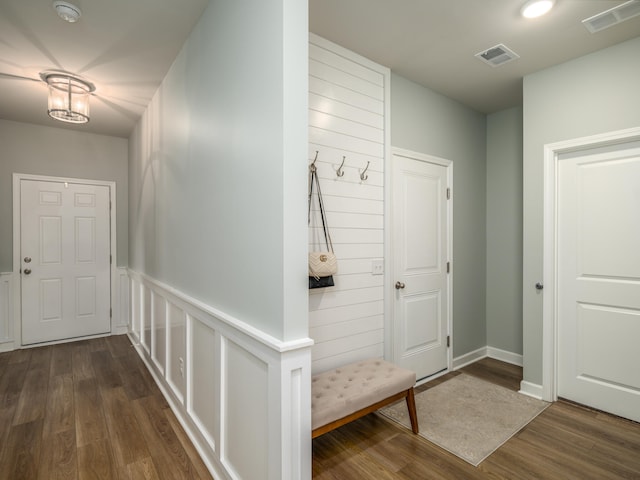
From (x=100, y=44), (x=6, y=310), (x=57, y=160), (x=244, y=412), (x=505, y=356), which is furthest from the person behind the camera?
(x=57, y=160)

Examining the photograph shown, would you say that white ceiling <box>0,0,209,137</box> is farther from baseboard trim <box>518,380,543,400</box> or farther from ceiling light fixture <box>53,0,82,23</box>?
baseboard trim <box>518,380,543,400</box>

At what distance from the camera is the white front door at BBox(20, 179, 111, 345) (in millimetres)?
4121

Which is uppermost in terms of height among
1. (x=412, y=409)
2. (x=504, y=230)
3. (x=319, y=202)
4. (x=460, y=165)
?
(x=460, y=165)

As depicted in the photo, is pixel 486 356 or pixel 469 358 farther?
pixel 486 356

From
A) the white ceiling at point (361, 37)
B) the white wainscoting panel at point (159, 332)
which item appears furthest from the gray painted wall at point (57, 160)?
the white wainscoting panel at point (159, 332)

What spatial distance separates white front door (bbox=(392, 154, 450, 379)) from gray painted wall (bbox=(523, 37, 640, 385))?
2.33 feet

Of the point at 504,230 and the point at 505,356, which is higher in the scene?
the point at 504,230

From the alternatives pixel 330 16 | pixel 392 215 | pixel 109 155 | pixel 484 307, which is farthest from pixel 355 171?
pixel 109 155

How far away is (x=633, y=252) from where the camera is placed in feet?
7.99

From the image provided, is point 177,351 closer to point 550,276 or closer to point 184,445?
point 184,445

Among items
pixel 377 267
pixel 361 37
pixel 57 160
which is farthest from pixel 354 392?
pixel 57 160

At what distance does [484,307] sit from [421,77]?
101 inches

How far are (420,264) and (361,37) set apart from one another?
1929 mm

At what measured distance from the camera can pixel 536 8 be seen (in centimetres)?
203
